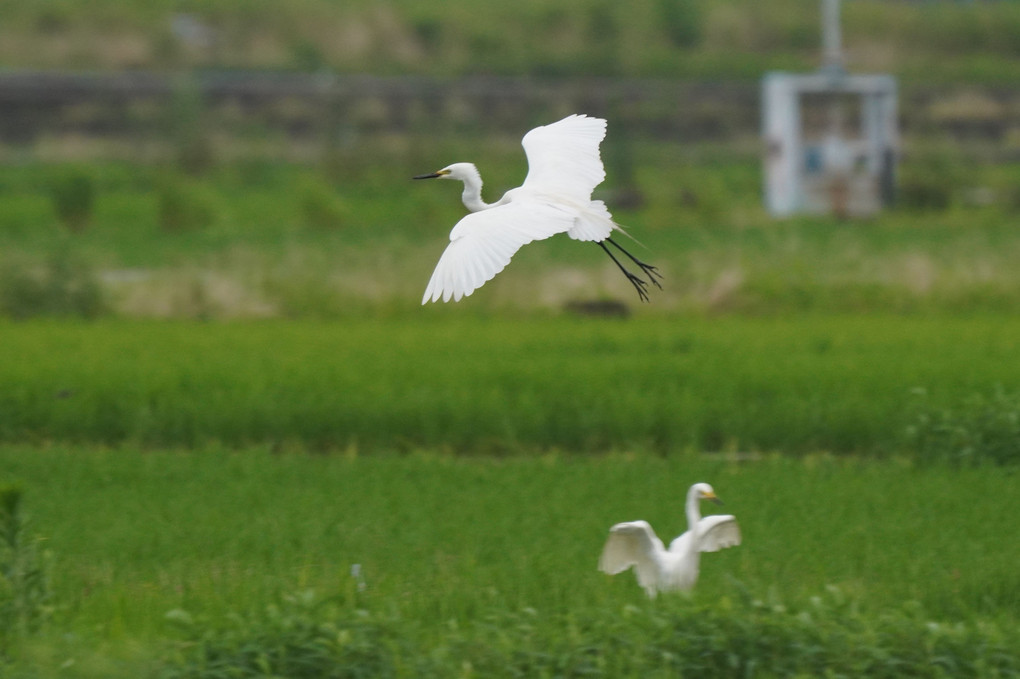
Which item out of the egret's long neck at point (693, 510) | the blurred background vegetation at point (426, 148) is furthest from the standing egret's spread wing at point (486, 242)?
the blurred background vegetation at point (426, 148)

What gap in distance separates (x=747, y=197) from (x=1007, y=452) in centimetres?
2376

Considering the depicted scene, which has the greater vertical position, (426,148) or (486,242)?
(426,148)

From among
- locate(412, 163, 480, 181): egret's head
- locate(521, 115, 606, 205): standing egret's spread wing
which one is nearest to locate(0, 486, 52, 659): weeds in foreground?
locate(412, 163, 480, 181): egret's head

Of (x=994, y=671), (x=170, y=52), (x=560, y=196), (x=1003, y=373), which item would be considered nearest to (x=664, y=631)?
(x=994, y=671)

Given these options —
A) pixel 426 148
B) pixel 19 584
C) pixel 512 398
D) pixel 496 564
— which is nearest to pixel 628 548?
pixel 496 564

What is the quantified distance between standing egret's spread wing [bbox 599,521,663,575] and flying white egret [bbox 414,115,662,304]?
958mm

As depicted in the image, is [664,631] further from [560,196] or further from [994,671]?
[560,196]

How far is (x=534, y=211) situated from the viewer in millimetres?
5750

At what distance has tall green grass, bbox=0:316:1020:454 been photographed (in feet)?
33.1

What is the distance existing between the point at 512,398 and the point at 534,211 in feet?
15.7

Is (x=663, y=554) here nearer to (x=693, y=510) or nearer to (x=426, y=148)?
(x=693, y=510)

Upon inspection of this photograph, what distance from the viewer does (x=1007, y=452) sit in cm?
915

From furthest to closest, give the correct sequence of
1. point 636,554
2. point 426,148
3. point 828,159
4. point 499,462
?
1. point 426,148
2. point 828,159
3. point 499,462
4. point 636,554

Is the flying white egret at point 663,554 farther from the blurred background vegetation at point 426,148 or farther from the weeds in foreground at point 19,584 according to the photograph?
the blurred background vegetation at point 426,148
